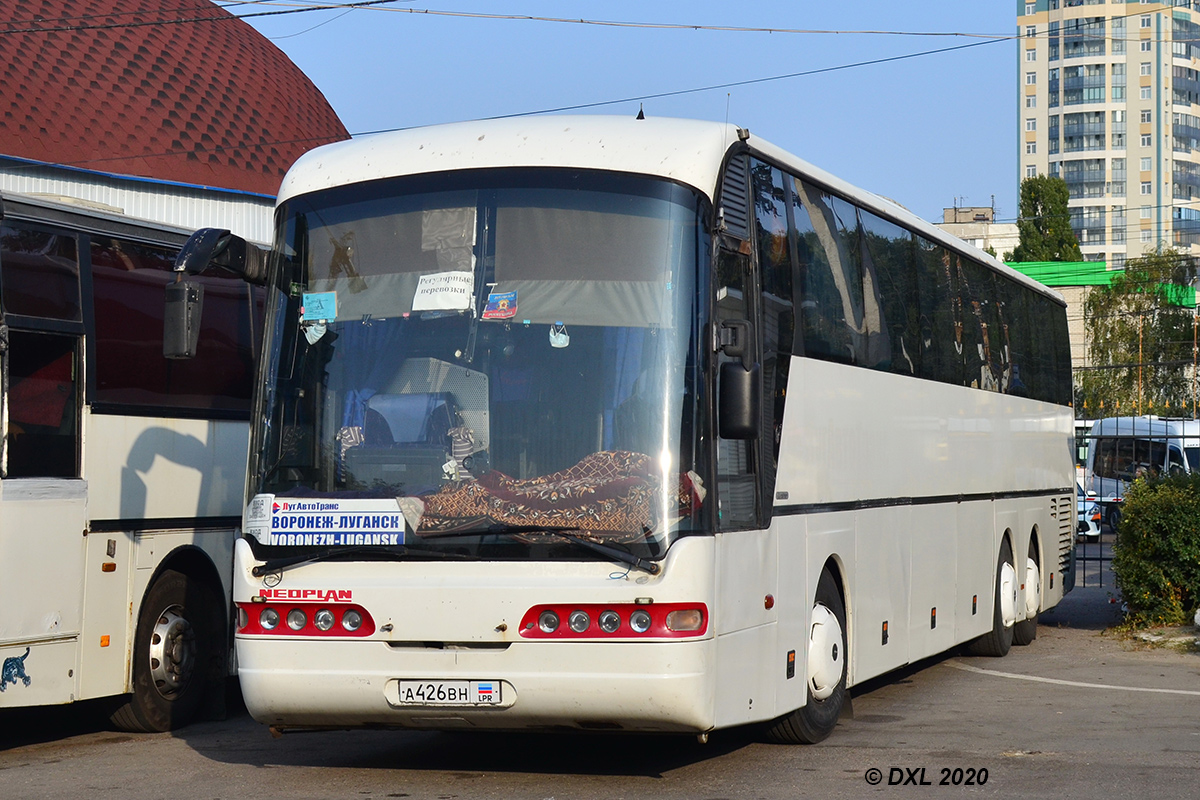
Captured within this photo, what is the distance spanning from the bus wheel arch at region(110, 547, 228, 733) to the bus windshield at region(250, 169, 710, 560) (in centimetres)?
271

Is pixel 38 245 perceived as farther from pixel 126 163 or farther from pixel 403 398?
pixel 126 163

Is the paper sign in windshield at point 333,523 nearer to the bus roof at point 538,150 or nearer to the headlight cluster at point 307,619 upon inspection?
the headlight cluster at point 307,619

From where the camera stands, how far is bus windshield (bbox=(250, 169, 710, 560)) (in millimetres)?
7246

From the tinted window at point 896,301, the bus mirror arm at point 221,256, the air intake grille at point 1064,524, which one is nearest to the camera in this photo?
the bus mirror arm at point 221,256

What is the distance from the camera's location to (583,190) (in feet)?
25.2

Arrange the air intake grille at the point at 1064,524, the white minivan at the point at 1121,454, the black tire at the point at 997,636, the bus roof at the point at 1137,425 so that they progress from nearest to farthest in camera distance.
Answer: the black tire at the point at 997,636, the air intake grille at the point at 1064,524, the bus roof at the point at 1137,425, the white minivan at the point at 1121,454

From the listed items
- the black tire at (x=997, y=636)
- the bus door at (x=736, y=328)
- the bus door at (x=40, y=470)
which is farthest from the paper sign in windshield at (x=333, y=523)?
the black tire at (x=997, y=636)

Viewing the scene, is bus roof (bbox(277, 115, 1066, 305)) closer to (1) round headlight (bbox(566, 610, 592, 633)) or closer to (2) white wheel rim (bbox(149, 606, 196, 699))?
(1) round headlight (bbox(566, 610, 592, 633))

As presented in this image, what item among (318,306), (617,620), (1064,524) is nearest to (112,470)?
(318,306)

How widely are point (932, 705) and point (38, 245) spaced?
6562 mm

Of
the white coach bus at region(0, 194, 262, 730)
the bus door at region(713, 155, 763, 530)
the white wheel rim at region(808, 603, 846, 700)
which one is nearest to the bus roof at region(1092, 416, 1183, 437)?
the white wheel rim at region(808, 603, 846, 700)

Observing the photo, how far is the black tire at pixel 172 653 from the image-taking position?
32.9 ft

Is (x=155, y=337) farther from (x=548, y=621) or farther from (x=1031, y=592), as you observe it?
(x=1031, y=592)

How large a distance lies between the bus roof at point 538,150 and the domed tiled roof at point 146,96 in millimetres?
25096
